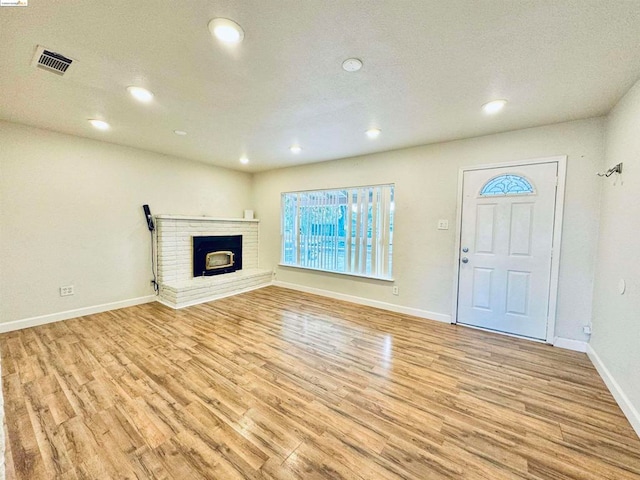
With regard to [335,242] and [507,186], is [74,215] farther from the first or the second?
[507,186]

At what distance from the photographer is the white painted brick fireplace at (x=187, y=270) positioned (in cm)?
413

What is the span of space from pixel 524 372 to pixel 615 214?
1617 mm

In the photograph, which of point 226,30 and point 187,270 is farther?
point 187,270

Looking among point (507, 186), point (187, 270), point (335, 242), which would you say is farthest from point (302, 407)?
point (187, 270)

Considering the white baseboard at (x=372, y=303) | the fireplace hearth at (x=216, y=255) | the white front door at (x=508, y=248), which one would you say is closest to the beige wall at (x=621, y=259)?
the white front door at (x=508, y=248)

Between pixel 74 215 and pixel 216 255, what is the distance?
214 cm

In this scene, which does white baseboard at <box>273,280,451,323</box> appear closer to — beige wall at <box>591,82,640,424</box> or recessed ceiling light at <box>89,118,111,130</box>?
beige wall at <box>591,82,640,424</box>

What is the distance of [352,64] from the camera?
5.96ft

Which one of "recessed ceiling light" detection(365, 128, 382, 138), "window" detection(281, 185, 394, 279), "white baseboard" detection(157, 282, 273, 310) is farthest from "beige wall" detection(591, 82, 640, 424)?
"white baseboard" detection(157, 282, 273, 310)

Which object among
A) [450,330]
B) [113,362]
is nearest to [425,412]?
[450,330]

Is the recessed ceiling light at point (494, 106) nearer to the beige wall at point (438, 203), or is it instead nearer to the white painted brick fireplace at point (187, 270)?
the beige wall at point (438, 203)

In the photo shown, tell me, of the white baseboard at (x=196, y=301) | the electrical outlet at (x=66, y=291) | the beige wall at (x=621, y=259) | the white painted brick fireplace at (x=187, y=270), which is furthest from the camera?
the white painted brick fireplace at (x=187, y=270)

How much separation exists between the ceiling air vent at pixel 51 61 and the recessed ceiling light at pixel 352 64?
1.96 meters

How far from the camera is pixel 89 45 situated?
1674 mm
